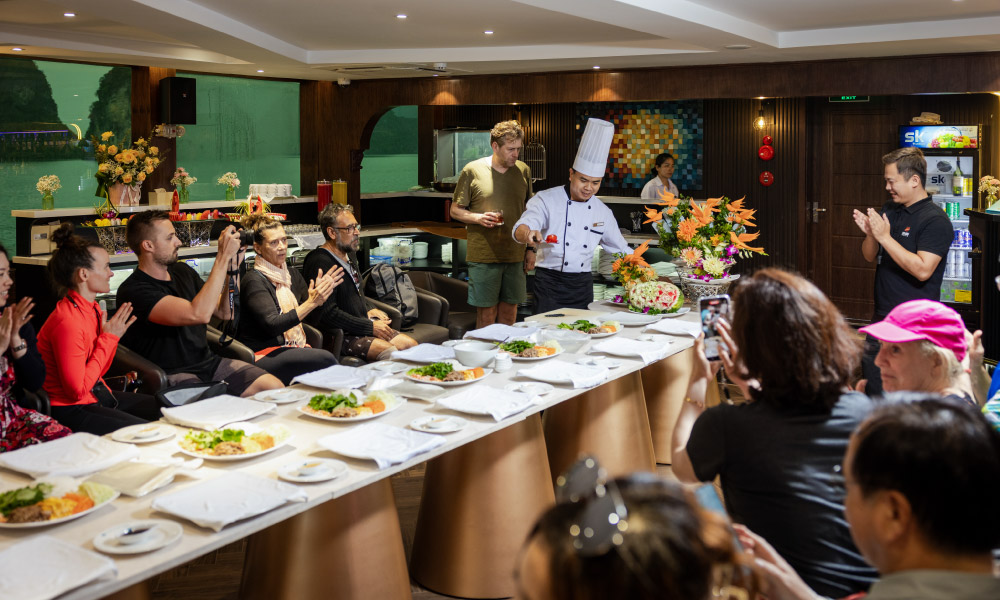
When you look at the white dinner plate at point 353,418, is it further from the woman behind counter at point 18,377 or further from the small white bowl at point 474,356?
the woman behind counter at point 18,377

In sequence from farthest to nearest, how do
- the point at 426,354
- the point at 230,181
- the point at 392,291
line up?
the point at 230,181 → the point at 392,291 → the point at 426,354

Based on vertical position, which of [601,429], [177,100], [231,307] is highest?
[177,100]

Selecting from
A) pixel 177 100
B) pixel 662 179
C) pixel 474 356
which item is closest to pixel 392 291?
pixel 474 356

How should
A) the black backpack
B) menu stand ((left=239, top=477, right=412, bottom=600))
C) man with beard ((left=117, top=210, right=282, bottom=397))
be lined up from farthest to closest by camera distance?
the black backpack
man with beard ((left=117, top=210, right=282, bottom=397))
menu stand ((left=239, top=477, right=412, bottom=600))

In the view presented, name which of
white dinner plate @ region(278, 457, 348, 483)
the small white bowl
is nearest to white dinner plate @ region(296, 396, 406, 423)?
white dinner plate @ region(278, 457, 348, 483)

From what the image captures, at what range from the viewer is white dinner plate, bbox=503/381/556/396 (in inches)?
131

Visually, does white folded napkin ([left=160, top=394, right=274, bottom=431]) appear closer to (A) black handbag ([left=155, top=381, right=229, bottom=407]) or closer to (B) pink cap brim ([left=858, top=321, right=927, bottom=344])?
(A) black handbag ([left=155, top=381, right=229, bottom=407])

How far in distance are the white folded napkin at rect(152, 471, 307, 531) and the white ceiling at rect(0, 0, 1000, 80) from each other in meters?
2.93

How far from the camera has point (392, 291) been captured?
5.97 m

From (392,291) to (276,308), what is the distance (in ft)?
4.00

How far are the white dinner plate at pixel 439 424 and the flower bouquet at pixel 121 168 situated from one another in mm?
5319

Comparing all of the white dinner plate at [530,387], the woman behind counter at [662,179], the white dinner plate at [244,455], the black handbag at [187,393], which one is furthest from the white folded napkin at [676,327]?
the woman behind counter at [662,179]

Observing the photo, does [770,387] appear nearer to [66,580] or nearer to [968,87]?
[66,580]

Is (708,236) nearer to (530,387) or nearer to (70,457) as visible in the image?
(530,387)
